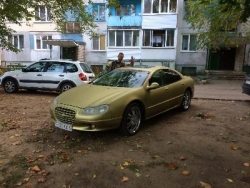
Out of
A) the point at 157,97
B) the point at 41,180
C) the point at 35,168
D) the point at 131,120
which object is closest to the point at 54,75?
the point at 157,97

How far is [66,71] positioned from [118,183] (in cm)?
777

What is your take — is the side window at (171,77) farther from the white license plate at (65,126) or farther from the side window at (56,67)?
the side window at (56,67)

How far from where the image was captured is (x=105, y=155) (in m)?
4.22

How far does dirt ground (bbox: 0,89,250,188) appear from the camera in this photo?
3.43 metres

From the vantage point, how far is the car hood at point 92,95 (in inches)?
188

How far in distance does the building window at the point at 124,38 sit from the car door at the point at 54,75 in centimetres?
1401

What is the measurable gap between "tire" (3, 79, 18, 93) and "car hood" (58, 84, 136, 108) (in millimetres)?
6658

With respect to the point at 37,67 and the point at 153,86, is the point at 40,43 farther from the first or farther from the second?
the point at 153,86

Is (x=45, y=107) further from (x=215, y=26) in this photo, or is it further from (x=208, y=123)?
(x=215, y=26)

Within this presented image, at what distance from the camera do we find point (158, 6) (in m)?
22.5

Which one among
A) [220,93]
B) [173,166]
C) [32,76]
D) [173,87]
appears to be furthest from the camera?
[220,93]

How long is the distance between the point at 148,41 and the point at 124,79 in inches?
710

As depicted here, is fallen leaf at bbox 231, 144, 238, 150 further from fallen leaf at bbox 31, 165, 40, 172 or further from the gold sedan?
fallen leaf at bbox 31, 165, 40, 172

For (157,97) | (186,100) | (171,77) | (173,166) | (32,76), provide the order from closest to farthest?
(173,166) → (157,97) → (171,77) → (186,100) → (32,76)
